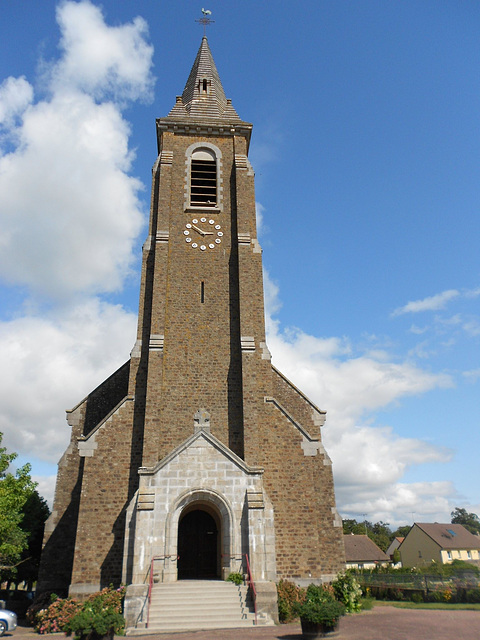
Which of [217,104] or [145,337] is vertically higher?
[217,104]

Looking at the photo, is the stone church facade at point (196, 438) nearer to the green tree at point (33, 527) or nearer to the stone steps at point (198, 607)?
the stone steps at point (198, 607)

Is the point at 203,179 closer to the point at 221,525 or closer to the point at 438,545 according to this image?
the point at 221,525

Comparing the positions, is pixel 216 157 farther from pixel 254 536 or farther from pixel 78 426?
pixel 254 536

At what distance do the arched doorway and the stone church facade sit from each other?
48 mm

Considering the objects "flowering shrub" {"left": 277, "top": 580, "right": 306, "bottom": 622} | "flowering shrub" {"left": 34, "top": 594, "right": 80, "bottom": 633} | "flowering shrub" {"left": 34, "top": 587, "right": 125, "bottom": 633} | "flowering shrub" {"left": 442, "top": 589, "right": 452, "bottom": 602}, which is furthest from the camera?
"flowering shrub" {"left": 442, "top": 589, "right": 452, "bottom": 602}

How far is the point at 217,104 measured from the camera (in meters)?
26.7

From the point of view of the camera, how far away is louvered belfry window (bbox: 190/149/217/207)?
2298 cm

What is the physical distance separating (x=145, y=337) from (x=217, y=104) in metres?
15.4

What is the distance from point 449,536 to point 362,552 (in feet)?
36.0

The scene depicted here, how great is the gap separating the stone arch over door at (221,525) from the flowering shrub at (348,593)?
3.38 m

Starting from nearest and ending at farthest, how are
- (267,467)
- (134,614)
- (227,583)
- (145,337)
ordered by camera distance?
(134,614) < (227,583) < (267,467) < (145,337)

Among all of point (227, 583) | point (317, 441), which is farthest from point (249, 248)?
point (227, 583)

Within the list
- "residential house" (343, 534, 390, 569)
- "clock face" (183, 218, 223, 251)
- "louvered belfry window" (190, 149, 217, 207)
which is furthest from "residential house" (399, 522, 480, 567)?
"louvered belfry window" (190, 149, 217, 207)

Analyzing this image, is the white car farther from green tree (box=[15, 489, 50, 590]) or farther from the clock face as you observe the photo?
the clock face
